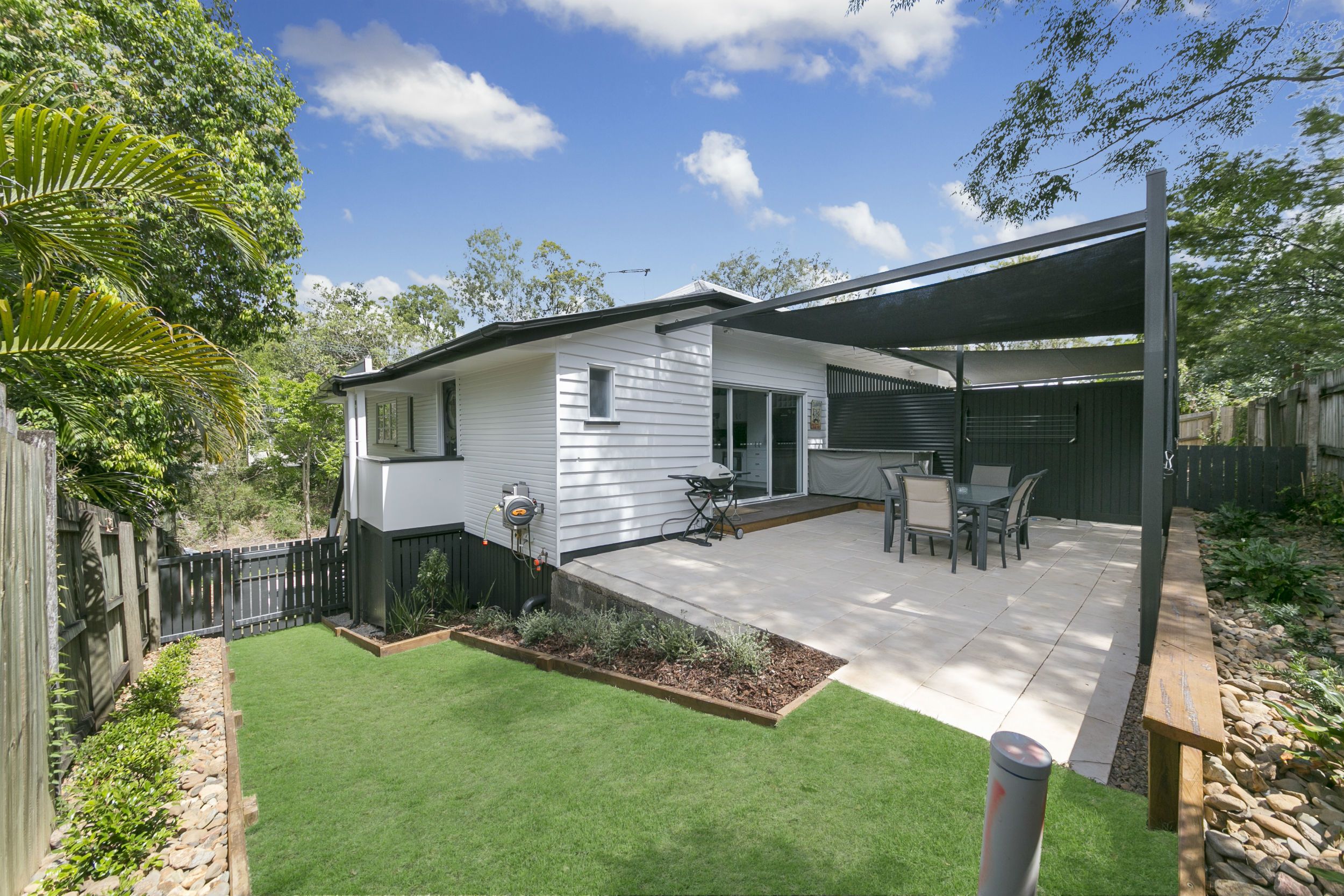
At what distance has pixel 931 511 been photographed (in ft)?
18.3

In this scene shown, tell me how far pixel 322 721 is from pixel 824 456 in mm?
8268

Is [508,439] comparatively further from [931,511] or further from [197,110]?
[197,110]

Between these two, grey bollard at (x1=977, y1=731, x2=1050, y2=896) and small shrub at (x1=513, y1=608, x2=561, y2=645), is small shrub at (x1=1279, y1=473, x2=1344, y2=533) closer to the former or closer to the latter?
grey bollard at (x1=977, y1=731, x2=1050, y2=896)

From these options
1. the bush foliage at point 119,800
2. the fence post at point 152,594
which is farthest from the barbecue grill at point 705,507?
the fence post at point 152,594

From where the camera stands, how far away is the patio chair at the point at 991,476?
7.04 metres

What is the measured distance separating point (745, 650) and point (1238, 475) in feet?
28.2

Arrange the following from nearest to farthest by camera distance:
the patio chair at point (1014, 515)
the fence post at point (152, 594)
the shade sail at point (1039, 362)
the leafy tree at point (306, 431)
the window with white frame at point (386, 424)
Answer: the patio chair at point (1014, 515) < the fence post at point (152, 594) < the shade sail at point (1039, 362) < the window with white frame at point (386, 424) < the leafy tree at point (306, 431)

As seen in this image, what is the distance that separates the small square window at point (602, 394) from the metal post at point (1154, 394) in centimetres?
474

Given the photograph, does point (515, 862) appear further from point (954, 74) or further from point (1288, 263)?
point (1288, 263)

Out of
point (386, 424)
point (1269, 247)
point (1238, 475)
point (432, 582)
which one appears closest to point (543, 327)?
point (432, 582)

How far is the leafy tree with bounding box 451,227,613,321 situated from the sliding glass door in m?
19.5

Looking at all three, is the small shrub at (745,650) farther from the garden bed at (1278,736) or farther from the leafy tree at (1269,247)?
the leafy tree at (1269,247)

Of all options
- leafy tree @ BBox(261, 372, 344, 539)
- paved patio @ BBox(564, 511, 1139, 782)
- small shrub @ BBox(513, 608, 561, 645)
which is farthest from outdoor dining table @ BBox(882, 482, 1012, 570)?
leafy tree @ BBox(261, 372, 344, 539)

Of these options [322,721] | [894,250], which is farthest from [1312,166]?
[894,250]
